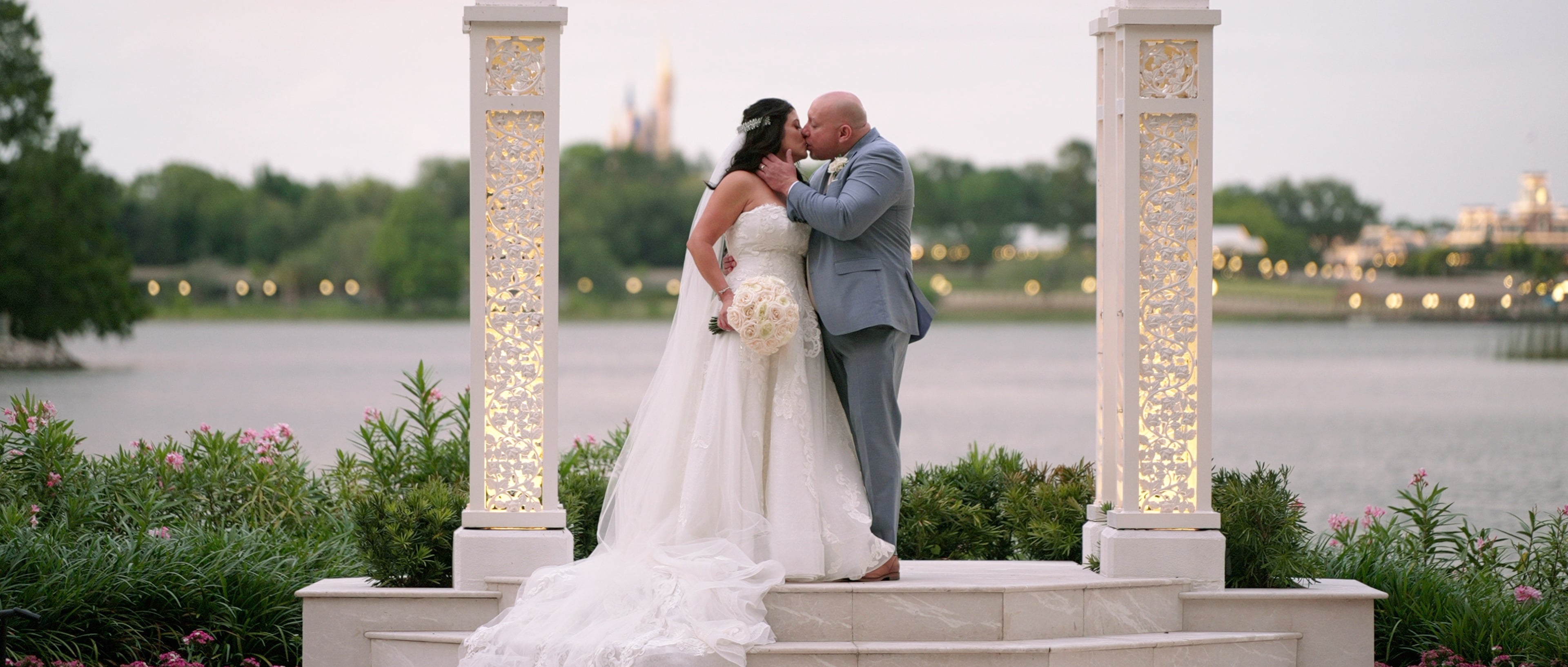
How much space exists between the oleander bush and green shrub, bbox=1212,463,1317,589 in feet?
1.18

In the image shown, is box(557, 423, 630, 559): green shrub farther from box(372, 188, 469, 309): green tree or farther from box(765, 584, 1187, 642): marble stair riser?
box(372, 188, 469, 309): green tree

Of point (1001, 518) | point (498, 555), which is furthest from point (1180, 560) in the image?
point (498, 555)

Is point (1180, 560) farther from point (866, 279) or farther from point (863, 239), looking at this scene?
point (863, 239)

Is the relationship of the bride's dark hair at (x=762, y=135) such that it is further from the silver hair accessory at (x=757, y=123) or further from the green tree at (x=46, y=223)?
the green tree at (x=46, y=223)

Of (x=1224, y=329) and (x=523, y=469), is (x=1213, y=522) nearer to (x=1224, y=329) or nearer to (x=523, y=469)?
(x=523, y=469)

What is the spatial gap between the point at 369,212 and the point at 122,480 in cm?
6792

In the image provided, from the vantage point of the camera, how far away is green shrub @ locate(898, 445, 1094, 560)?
639cm

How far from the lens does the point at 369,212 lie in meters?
72.2

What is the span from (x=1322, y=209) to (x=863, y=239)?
233ft

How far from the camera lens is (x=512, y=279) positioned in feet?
17.8

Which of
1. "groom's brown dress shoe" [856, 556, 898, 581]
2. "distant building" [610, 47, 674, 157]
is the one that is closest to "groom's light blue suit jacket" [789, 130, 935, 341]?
"groom's brown dress shoe" [856, 556, 898, 581]

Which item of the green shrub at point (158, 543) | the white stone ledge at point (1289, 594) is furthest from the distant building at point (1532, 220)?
the green shrub at point (158, 543)

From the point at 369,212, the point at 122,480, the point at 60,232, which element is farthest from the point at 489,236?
the point at 369,212

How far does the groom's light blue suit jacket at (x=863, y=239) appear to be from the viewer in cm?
522
